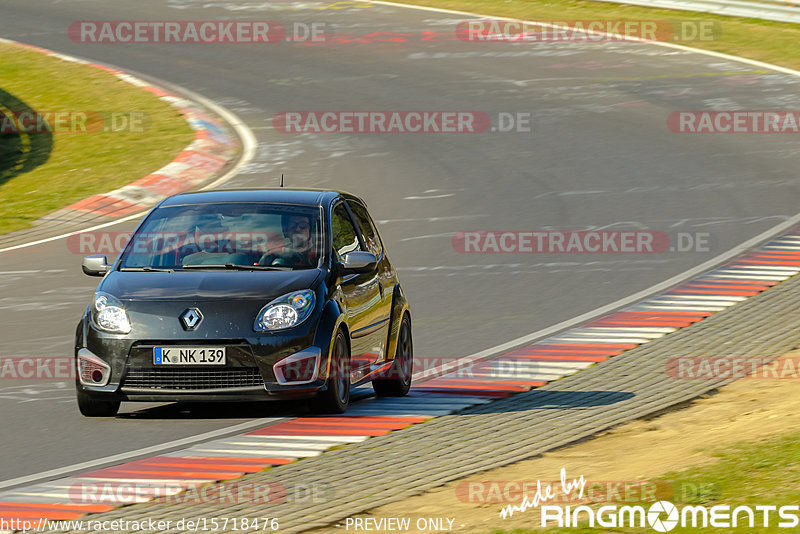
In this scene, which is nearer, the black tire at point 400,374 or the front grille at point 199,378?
the front grille at point 199,378

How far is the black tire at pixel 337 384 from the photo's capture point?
10.2 meters

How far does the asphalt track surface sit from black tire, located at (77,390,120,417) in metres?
0.11

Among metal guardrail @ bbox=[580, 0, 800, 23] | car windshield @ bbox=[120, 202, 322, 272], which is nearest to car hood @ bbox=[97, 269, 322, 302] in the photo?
car windshield @ bbox=[120, 202, 322, 272]

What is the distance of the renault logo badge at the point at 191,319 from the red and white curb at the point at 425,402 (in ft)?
2.65

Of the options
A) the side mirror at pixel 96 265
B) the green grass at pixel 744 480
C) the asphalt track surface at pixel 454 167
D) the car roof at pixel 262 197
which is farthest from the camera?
the asphalt track surface at pixel 454 167

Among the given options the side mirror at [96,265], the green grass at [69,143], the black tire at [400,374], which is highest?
the side mirror at [96,265]

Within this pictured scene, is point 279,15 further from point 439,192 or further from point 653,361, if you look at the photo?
point 653,361

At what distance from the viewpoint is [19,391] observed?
11375mm

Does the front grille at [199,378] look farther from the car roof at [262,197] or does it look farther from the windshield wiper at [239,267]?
the car roof at [262,197]

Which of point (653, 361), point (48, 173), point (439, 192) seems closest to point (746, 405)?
point (653, 361)

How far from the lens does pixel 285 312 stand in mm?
9992

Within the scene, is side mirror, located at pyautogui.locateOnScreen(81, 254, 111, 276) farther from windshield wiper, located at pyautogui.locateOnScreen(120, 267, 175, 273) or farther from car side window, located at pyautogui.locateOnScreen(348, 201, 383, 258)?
car side window, located at pyautogui.locateOnScreen(348, 201, 383, 258)

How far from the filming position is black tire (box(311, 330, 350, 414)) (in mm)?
10188

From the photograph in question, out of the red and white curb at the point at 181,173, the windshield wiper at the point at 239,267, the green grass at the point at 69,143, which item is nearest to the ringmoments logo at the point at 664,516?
the windshield wiper at the point at 239,267
